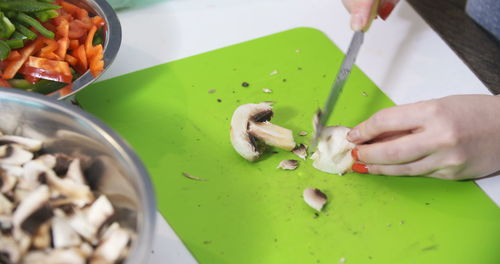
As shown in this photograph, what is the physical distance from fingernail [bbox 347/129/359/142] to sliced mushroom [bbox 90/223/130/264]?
1.84 feet

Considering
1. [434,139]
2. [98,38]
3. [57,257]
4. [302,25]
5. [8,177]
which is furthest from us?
[302,25]

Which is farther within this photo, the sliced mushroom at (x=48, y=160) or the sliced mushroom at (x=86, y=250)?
the sliced mushroom at (x=48, y=160)

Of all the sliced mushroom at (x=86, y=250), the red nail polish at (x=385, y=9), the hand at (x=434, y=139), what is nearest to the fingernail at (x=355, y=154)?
the hand at (x=434, y=139)

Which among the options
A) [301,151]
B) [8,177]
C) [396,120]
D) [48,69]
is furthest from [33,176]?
[396,120]

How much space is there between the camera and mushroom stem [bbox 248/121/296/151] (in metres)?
1.28

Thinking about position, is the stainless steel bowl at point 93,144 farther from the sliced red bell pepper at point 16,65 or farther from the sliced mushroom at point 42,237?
the sliced red bell pepper at point 16,65

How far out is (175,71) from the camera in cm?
149

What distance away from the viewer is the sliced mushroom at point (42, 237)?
0.88 metres

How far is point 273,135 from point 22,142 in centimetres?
53

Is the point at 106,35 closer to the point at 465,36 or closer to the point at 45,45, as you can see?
the point at 45,45

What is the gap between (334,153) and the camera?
1.26 m

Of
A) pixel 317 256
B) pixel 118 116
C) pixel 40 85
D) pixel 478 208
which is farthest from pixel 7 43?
pixel 478 208

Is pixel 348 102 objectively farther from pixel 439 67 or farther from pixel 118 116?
pixel 118 116

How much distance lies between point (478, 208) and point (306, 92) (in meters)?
0.50
